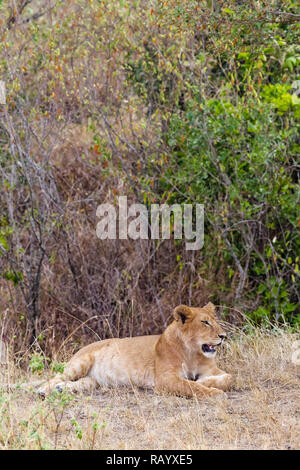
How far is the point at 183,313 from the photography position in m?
6.32

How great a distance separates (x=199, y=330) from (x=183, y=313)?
0.64 feet

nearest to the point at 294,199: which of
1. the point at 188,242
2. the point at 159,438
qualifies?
the point at 188,242

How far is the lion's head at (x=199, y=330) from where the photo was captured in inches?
248

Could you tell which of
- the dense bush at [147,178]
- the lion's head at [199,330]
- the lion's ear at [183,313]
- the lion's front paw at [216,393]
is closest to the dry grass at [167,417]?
the lion's front paw at [216,393]

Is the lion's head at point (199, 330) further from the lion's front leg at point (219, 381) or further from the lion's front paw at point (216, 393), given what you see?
the lion's front paw at point (216, 393)

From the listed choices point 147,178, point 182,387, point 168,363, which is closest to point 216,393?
point 182,387

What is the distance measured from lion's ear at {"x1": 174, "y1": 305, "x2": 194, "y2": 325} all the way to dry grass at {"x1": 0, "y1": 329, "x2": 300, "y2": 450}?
657 mm

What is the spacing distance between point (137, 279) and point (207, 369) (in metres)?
1.95

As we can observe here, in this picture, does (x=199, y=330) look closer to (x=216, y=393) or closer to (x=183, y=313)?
(x=183, y=313)

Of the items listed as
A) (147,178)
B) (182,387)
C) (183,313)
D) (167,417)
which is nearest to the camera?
(167,417)

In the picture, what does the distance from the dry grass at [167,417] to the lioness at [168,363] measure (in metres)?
0.14

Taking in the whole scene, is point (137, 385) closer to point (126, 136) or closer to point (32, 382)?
point (32, 382)

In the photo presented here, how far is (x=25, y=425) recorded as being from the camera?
15.0 feet

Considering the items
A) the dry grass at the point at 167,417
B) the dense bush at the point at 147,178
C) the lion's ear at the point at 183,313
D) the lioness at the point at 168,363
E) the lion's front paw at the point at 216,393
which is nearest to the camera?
the dry grass at the point at 167,417
